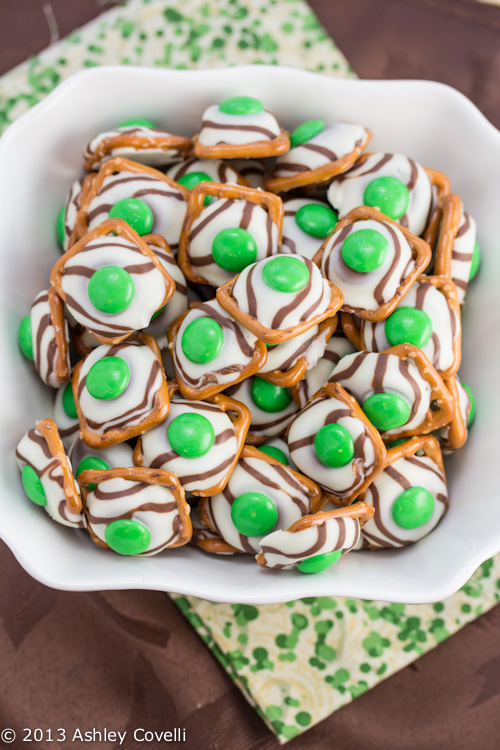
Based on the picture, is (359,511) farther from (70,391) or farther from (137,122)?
(137,122)

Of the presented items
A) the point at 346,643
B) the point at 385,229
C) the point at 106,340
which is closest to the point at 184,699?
the point at 346,643

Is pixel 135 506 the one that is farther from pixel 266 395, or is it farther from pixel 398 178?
pixel 398 178

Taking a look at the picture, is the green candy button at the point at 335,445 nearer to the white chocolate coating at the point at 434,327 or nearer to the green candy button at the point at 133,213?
the white chocolate coating at the point at 434,327

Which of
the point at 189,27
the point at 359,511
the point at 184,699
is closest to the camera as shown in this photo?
the point at 359,511

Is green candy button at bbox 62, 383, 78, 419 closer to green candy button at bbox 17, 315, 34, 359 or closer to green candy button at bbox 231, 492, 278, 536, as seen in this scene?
green candy button at bbox 17, 315, 34, 359

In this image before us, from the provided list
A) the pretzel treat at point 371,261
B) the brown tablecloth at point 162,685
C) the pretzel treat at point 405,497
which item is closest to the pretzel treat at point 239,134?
the pretzel treat at point 371,261

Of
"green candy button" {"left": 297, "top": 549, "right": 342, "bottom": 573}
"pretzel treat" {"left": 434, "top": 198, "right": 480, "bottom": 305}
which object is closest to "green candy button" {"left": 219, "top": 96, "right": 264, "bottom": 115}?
"pretzel treat" {"left": 434, "top": 198, "right": 480, "bottom": 305}
